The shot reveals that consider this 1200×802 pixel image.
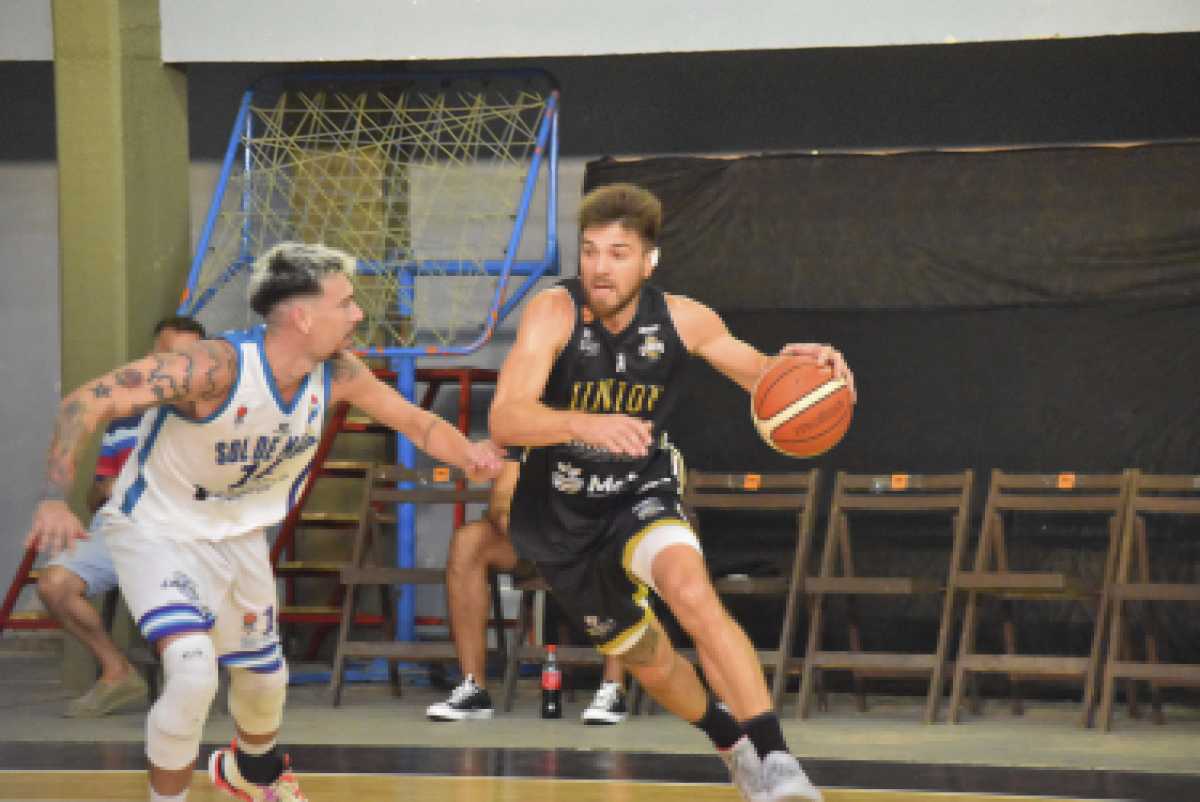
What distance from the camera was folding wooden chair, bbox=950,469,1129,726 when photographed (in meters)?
6.92

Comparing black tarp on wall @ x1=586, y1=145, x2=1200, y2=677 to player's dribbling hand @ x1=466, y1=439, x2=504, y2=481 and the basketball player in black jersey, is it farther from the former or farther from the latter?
player's dribbling hand @ x1=466, y1=439, x2=504, y2=481

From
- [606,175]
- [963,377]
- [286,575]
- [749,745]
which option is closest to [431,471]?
[286,575]

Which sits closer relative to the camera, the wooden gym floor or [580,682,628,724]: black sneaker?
the wooden gym floor

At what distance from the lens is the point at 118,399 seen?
167 inches

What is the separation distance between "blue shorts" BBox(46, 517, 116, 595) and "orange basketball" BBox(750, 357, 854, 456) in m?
3.56

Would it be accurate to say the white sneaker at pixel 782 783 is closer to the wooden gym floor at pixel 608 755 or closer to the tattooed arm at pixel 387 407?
the wooden gym floor at pixel 608 755

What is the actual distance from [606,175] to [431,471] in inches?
63.6

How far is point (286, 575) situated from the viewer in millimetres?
8227

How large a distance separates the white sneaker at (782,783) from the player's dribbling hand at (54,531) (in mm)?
1751

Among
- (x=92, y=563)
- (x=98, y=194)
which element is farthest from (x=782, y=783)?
(x=98, y=194)

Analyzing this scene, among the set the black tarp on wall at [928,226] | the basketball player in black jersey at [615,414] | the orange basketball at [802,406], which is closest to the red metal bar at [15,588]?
the black tarp on wall at [928,226]

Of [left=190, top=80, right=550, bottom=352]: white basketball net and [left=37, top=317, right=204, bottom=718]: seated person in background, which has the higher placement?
[left=190, top=80, right=550, bottom=352]: white basketball net

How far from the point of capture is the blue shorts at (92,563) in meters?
7.11

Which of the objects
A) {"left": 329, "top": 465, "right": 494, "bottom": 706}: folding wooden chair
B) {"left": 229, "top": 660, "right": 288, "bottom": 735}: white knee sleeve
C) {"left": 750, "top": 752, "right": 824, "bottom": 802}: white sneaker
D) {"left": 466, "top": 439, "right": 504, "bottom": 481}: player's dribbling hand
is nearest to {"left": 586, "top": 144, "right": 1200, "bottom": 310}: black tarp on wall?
{"left": 329, "top": 465, "right": 494, "bottom": 706}: folding wooden chair
